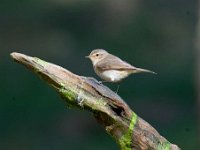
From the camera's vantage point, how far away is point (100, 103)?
7949mm

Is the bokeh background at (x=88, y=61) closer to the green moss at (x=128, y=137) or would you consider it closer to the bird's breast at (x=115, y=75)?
the bird's breast at (x=115, y=75)

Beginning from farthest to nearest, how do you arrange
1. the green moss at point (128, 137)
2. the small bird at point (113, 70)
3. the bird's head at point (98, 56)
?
the bird's head at point (98, 56) → the small bird at point (113, 70) → the green moss at point (128, 137)

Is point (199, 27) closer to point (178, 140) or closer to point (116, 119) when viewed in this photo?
point (178, 140)

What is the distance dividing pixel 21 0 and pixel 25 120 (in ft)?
7.68

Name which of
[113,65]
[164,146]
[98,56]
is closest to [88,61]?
[98,56]

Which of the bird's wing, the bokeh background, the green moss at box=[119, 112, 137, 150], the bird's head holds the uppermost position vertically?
the bokeh background

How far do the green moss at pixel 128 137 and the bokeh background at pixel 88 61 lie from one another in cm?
648

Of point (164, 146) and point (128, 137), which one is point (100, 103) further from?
point (164, 146)

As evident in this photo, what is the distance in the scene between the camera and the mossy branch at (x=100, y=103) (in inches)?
310

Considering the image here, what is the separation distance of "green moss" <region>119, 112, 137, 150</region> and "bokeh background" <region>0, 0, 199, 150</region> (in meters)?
6.48

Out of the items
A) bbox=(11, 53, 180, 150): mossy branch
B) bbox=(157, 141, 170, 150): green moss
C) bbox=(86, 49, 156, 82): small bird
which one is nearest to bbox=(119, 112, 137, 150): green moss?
bbox=(11, 53, 180, 150): mossy branch

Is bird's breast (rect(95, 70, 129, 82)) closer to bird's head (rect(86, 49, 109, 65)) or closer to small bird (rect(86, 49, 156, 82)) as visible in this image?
small bird (rect(86, 49, 156, 82))

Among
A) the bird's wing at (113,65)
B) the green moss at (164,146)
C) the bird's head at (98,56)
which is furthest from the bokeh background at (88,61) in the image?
the green moss at (164,146)

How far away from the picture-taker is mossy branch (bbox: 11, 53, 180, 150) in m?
7.88
